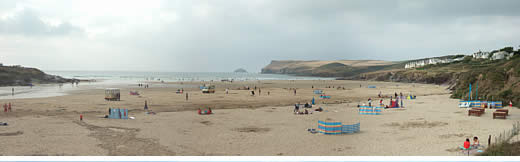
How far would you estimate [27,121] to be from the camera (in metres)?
20.8

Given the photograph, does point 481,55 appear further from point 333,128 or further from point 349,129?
point 333,128

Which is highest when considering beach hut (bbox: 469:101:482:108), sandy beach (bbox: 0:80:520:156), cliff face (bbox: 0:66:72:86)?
cliff face (bbox: 0:66:72:86)

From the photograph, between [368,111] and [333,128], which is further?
[368,111]

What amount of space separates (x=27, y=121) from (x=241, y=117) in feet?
46.0

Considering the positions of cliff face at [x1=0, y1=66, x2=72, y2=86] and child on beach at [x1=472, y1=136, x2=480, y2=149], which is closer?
child on beach at [x1=472, y1=136, x2=480, y2=149]

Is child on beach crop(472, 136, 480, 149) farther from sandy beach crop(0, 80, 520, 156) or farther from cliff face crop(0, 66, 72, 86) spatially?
cliff face crop(0, 66, 72, 86)

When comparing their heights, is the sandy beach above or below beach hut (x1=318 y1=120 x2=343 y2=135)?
below

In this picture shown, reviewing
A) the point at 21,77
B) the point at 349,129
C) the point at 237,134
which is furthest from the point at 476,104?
the point at 21,77

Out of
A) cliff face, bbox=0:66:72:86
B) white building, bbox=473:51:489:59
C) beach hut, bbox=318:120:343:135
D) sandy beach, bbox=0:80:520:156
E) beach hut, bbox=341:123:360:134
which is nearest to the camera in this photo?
sandy beach, bbox=0:80:520:156

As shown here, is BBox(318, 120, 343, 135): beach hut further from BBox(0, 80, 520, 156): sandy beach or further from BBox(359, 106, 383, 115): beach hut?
BBox(359, 106, 383, 115): beach hut

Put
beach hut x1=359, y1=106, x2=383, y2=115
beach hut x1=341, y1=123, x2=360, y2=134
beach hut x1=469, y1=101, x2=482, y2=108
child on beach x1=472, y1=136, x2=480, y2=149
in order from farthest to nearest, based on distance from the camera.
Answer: beach hut x1=469, y1=101, x2=482, y2=108 → beach hut x1=359, y1=106, x2=383, y2=115 → beach hut x1=341, y1=123, x2=360, y2=134 → child on beach x1=472, y1=136, x2=480, y2=149

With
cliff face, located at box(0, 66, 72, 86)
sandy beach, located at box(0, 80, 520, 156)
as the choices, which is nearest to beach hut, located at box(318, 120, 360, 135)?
sandy beach, located at box(0, 80, 520, 156)

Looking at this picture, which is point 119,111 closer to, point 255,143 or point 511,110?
point 255,143

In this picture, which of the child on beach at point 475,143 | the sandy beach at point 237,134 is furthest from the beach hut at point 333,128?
the child on beach at point 475,143
